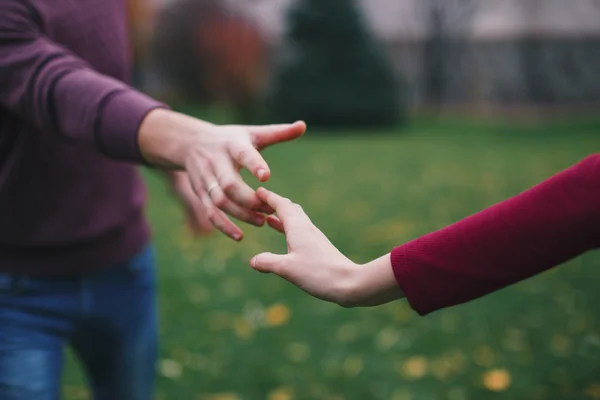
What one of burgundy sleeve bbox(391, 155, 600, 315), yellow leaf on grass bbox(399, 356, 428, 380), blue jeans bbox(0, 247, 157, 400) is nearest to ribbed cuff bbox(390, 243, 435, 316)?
burgundy sleeve bbox(391, 155, 600, 315)

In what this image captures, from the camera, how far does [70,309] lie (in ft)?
6.67

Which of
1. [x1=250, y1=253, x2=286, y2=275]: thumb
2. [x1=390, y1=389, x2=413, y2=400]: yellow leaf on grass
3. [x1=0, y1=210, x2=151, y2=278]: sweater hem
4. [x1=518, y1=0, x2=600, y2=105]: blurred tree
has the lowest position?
[x1=518, y1=0, x2=600, y2=105]: blurred tree

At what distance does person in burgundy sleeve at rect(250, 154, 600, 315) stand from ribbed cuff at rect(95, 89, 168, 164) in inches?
13.7

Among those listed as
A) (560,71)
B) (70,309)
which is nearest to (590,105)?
(560,71)

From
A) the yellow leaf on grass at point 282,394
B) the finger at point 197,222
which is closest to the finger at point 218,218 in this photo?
the finger at point 197,222

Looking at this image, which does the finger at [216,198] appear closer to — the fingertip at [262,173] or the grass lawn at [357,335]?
the fingertip at [262,173]

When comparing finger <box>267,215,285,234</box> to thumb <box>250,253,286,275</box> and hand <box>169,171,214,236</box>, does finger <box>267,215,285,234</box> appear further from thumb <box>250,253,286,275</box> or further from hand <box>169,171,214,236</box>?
hand <box>169,171,214,236</box>

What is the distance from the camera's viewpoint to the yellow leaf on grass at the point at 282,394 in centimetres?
366

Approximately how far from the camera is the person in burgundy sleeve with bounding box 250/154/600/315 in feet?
4.51

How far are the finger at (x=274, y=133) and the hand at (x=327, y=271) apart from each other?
8.3 inches

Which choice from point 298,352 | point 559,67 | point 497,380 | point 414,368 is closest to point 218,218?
point 497,380

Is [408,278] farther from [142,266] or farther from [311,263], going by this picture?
[142,266]

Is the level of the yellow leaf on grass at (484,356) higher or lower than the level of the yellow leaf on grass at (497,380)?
lower

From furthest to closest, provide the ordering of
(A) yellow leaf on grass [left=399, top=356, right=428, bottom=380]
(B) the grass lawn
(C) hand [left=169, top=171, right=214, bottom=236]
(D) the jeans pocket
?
(A) yellow leaf on grass [left=399, top=356, right=428, bottom=380]
(B) the grass lawn
(C) hand [left=169, top=171, right=214, bottom=236]
(D) the jeans pocket
